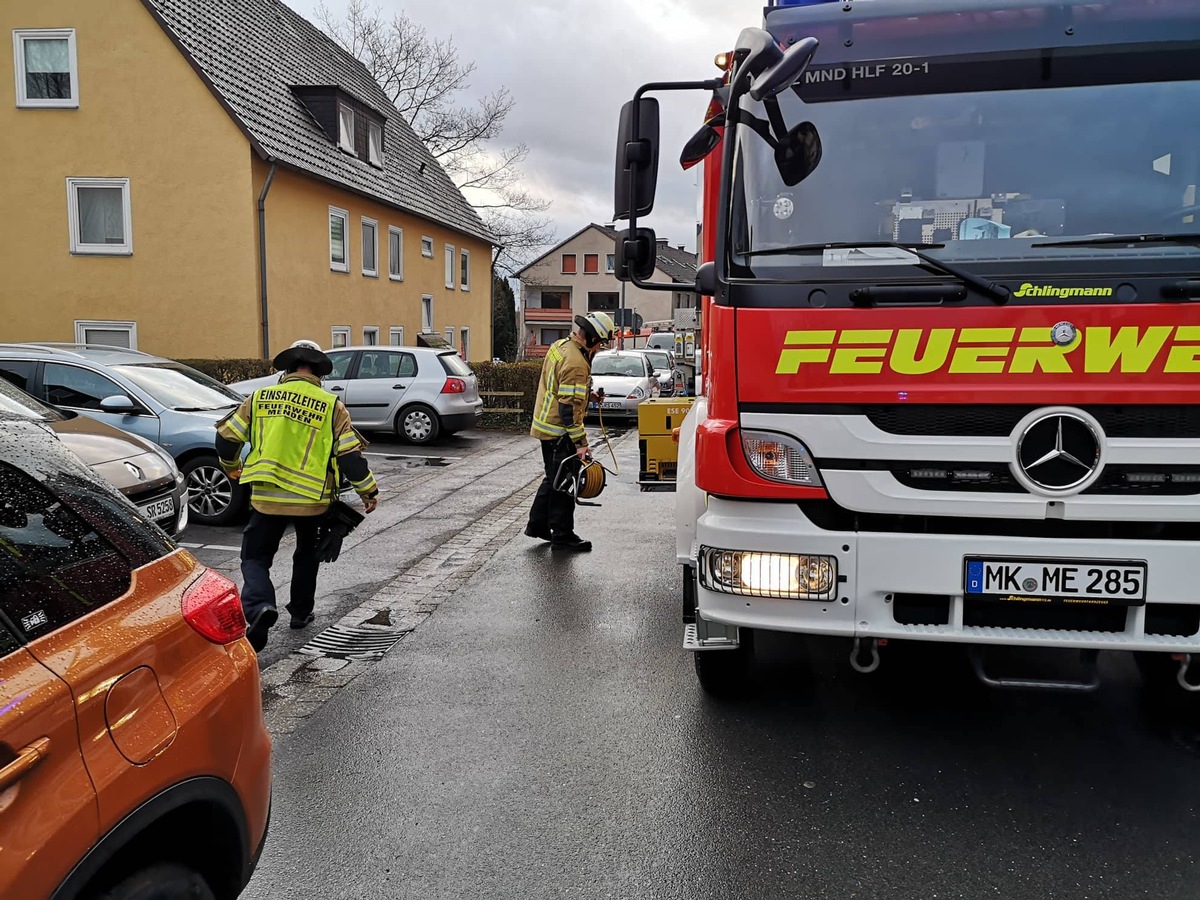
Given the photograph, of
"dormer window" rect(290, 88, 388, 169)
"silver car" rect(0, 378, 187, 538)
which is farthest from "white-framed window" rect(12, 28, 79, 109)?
"silver car" rect(0, 378, 187, 538)

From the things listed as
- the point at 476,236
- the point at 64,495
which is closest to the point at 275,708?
the point at 64,495

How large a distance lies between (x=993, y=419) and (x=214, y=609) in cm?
262

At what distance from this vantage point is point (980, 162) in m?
3.63

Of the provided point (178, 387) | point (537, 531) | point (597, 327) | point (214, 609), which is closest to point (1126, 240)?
point (214, 609)

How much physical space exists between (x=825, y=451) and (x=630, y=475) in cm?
926

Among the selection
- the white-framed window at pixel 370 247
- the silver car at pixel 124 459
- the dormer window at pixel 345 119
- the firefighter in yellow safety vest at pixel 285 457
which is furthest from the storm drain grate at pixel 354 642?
the dormer window at pixel 345 119

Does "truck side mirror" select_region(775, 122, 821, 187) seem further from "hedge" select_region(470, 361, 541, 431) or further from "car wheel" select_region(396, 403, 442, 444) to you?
"hedge" select_region(470, 361, 541, 431)

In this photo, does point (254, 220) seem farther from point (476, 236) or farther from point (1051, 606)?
point (1051, 606)

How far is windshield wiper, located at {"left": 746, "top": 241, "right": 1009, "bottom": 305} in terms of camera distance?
132 inches

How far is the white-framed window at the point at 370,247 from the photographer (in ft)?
78.2

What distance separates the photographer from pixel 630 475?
12703 millimetres

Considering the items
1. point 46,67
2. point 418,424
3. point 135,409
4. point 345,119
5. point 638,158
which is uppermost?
point 345,119

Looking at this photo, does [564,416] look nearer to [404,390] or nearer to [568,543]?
[568,543]

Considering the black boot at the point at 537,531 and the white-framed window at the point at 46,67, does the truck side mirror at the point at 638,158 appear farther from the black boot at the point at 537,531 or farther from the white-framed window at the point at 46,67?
the white-framed window at the point at 46,67
